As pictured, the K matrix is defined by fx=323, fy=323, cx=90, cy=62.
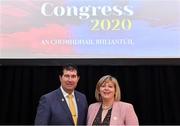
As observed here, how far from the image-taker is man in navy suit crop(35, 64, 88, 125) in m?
2.36

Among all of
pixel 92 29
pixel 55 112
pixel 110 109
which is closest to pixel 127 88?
pixel 92 29

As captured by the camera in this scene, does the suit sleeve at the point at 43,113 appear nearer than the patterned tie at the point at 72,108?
Yes

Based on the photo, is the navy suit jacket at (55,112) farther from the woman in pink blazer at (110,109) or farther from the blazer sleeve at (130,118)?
the blazer sleeve at (130,118)

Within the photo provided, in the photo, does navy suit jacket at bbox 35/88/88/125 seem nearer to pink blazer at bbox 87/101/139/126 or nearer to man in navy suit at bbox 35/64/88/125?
man in navy suit at bbox 35/64/88/125

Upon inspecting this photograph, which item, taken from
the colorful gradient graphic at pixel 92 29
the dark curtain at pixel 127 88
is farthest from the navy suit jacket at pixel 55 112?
the dark curtain at pixel 127 88

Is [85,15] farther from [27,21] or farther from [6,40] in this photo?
[6,40]

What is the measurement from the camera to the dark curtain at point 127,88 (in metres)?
3.54

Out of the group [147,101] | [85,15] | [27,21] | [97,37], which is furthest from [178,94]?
[27,21]

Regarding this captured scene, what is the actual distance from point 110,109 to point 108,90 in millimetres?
141

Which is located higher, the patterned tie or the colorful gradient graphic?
the colorful gradient graphic

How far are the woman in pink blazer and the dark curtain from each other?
1.11 meters

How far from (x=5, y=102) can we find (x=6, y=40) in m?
0.72

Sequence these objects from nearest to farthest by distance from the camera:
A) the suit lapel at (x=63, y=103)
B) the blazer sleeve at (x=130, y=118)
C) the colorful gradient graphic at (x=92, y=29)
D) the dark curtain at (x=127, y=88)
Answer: the blazer sleeve at (x=130, y=118)
the suit lapel at (x=63, y=103)
the colorful gradient graphic at (x=92, y=29)
the dark curtain at (x=127, y=88)

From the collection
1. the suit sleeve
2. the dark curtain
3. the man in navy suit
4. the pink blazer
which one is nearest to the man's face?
the man in navy suit
